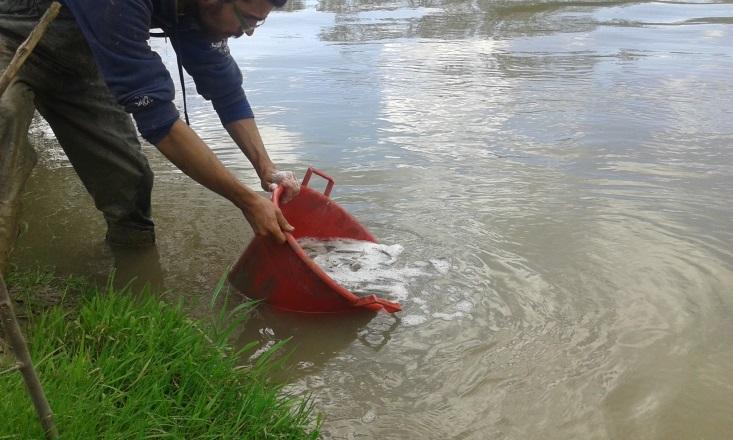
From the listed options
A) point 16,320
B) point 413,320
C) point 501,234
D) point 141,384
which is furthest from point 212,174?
point 501,234

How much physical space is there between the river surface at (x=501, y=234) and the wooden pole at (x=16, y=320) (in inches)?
39.3

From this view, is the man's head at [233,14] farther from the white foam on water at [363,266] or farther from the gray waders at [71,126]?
the white foam on water at [363,266]

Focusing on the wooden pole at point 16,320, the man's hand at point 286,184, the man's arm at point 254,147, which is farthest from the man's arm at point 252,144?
the wooden pole at point 16,320

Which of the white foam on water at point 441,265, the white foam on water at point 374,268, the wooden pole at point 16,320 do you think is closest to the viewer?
the wooden pole at point 16,320

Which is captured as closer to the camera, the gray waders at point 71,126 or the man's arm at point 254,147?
the gray waders at point 71,126

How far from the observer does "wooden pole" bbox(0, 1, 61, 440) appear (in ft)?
4.26

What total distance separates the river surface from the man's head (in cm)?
112

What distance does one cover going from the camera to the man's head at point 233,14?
260cm

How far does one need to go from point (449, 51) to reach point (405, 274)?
5.47 metres

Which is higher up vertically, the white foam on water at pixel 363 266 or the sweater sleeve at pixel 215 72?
the sweater sleeve at pixel 215 72

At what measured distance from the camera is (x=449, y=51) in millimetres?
8336

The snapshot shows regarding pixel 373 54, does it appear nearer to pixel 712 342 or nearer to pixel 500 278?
pixel 500 278

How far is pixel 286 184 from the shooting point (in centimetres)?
297

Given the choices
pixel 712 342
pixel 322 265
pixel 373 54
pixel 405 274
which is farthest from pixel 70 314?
pixel 373 54
